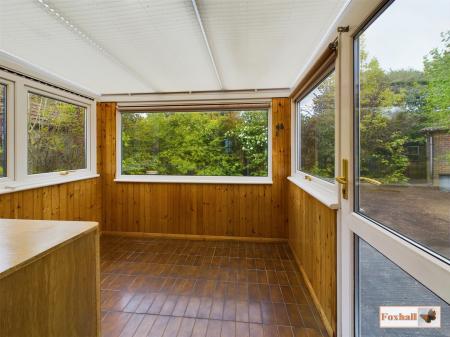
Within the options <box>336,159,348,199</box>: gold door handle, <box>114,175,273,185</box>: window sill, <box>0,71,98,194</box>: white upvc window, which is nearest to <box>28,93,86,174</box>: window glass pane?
<box>0,71,98,194</box>: white upvc window

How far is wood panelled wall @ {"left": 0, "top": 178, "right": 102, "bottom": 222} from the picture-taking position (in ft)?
7.54

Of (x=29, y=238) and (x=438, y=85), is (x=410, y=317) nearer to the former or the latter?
(x=438, y=85)

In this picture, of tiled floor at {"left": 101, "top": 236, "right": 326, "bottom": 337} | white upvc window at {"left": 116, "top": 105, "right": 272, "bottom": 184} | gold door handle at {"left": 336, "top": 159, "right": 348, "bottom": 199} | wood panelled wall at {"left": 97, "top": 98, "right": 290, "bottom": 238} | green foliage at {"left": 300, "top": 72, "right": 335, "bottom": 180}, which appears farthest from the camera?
white upvc window at {"left": 116, "top": 105, "right": 272, "bottom": 184}

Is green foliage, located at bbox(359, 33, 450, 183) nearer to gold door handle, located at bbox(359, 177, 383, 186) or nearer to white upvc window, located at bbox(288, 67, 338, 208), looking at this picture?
gold door handle, located at bbox(359, 177, 383, 186)

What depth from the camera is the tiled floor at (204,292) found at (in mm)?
1731

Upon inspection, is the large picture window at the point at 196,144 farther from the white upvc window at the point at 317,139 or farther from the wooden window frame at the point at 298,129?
the white upvc window at the point at 317,139

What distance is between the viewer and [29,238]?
3.45 feet

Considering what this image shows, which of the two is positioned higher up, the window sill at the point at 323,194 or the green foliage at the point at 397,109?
the green foliage at the point at 397,109

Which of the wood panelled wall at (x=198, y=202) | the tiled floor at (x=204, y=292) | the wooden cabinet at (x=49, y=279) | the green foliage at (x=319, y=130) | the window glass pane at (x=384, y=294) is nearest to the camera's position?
the wooden cabinet at (x=49, y=279)

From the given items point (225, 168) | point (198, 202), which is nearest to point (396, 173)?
point (225, 168)

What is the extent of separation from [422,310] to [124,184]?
Result: 144 inches

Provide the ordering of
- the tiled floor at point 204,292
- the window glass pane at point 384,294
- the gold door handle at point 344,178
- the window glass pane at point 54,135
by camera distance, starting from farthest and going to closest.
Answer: the window glass pane at point 54,135 < the tiled floor at point 204,292 < the gold door handle at point 344,178 < the window glass pane at point 384,294

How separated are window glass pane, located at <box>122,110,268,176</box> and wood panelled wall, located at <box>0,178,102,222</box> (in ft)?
2.07

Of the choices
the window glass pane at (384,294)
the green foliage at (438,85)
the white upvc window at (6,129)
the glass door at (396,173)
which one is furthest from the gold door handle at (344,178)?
the white upvc window at (6,129)
